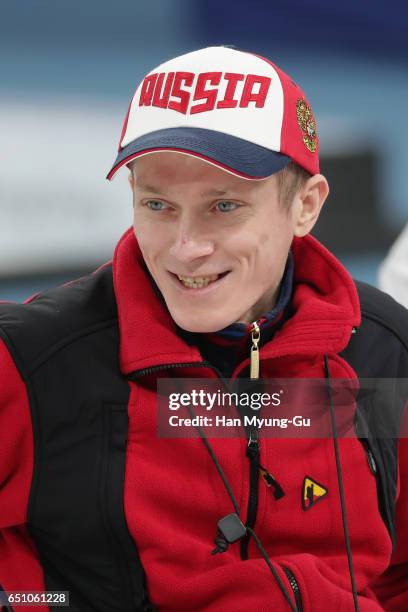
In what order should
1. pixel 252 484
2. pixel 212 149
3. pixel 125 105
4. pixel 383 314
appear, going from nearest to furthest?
pixel 212 149, pixel 252 484, pixel 383 314, pixel 125 105

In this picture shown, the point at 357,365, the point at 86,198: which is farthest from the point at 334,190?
the point at 357,365

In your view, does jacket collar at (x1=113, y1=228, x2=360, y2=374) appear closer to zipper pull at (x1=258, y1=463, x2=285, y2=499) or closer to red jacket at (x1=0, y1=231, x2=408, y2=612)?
red jacket at (x1=0, y1=231, x2=408, y2=612)

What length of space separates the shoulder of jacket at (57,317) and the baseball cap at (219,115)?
18cm

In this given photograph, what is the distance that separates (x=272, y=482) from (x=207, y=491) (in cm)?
8

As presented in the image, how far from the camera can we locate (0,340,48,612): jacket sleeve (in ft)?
3.26

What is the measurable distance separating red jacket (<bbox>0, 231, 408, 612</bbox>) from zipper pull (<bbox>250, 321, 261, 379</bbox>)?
0.04 ft

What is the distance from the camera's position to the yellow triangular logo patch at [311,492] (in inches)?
42.7

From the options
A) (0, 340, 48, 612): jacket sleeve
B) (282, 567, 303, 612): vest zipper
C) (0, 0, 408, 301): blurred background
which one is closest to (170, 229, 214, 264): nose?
(0, 340, 48, 612): jacket sleeve

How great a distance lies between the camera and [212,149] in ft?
3.14

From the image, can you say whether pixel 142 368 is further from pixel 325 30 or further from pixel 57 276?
pixel 325 30

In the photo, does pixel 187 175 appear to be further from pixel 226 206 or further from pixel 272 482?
pixel 272 482

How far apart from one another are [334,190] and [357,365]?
2.57 m

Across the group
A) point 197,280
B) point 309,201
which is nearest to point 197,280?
point 197,280

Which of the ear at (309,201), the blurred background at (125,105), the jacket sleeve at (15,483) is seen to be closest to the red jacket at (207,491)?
the jacket sleeve at (15,483)
